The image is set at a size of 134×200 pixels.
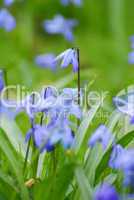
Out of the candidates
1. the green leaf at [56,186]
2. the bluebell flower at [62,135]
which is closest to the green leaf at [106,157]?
the green leaf at [56,186]

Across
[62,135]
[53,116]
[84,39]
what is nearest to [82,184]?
[62,135]

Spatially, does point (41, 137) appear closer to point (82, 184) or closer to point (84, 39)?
point (82, 184)

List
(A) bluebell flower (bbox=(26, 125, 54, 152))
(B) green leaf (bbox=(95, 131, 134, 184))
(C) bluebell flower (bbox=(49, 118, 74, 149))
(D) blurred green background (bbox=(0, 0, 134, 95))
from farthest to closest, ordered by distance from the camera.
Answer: (D) blurred green background (bbox=(0, 0, 134, 95)) → (B) green leaf (bbox=(95, 131, 134, 184)) → (A) bluebell flower (bbox=(26, 125, 54, 152)) → (C) bluebell flower (bbox=(49, 118, 74, 149))

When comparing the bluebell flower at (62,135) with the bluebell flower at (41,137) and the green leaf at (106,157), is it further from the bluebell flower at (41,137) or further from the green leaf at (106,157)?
the green leaf at (106,157)

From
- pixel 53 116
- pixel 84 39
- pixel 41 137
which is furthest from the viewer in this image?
pixel 84 39

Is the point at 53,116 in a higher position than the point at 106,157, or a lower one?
higher

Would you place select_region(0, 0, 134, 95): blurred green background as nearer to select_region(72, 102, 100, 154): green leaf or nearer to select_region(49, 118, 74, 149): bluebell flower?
select_region(72, 102, 100, 154): green leaf

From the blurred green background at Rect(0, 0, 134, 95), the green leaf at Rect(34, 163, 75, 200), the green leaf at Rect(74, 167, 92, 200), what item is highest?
the green leaf at Rect(74, 167, 92, 200)

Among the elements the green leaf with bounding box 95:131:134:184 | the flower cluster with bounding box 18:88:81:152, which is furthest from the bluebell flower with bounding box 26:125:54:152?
the green leaf with bounding box 95:131:134:184

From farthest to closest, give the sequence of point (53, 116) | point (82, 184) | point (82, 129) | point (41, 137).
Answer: point (82, 129) < point (53, 116) < point (41, 137) < point (82, 184)

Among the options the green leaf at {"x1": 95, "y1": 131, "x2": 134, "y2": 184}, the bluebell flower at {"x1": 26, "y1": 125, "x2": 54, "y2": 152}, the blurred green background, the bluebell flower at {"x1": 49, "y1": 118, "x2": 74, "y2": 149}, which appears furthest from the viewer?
the blurred green background
